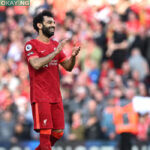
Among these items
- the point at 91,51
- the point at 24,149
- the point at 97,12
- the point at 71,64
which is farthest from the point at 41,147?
the point at 97,12

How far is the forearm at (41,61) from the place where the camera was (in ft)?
21.5

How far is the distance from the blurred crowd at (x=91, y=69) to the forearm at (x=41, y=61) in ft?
12.6

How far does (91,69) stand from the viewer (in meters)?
12.5

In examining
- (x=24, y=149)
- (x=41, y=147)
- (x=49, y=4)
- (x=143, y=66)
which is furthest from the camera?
(x=49, y=4)

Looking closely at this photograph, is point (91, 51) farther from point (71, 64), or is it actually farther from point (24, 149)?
point (71, 64)

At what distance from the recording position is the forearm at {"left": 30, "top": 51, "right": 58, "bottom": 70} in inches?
258

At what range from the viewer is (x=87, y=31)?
518 inches

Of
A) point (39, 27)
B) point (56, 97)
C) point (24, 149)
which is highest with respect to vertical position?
point (39, 27)

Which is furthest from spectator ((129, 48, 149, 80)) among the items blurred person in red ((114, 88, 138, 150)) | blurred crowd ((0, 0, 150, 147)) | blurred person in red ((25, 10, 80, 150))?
blurred person in red ((25, 10, 80, 150))

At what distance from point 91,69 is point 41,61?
5986mm

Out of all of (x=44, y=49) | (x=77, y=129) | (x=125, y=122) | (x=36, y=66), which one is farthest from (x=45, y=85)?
(x=77, y=129)

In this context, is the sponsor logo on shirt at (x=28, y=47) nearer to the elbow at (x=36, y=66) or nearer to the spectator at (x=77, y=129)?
the elbow at (x=36, y=66)

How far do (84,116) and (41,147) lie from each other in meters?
4.49

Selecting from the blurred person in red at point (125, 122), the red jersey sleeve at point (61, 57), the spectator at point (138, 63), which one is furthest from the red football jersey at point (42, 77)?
the spectator at point (138, 63)
